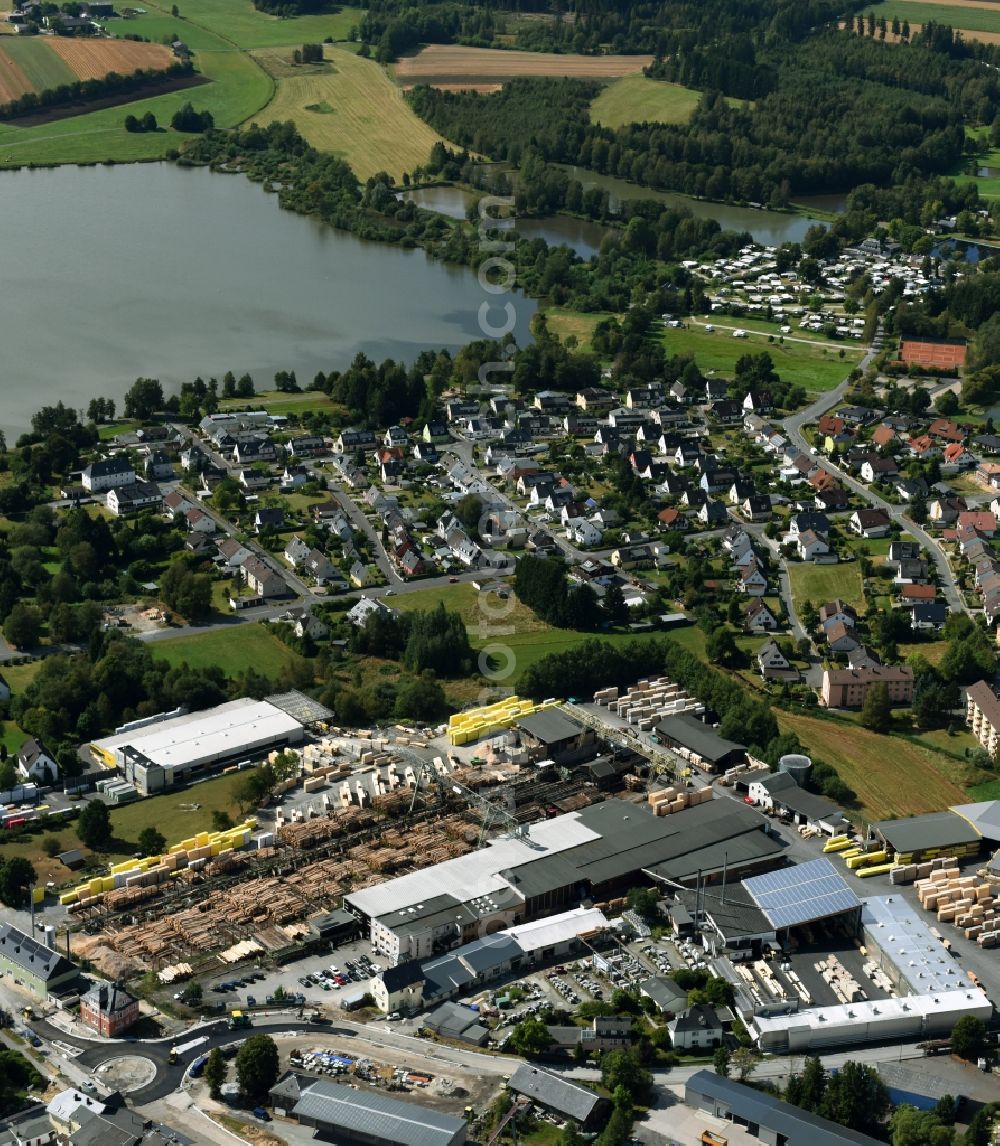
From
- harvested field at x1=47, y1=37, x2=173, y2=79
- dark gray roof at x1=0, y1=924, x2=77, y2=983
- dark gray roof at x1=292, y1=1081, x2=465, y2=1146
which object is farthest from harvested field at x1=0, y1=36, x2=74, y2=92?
dark gray roof at x1=292, y1=1081, x2=465, y2=1146

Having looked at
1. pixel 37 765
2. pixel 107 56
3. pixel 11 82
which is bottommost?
pixel 37 765

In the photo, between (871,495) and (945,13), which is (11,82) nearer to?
(871,495)

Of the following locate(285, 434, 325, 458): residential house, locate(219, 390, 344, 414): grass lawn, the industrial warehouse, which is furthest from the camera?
locate(219, 390, 344, 414): grass lawn

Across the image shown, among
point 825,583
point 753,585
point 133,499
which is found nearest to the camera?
point 753,585

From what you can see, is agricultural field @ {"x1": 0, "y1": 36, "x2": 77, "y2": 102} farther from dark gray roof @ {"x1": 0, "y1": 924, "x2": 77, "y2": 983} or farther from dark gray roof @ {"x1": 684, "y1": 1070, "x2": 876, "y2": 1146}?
dark gray roof @ {"x1": 684, "y1": 1070, "x2": 876, "y2": 1146}

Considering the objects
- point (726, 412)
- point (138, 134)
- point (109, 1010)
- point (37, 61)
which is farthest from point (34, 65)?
point (109, 1010)

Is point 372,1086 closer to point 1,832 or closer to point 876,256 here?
point 1,832

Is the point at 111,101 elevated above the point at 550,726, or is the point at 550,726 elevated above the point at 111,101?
the point at 111,101

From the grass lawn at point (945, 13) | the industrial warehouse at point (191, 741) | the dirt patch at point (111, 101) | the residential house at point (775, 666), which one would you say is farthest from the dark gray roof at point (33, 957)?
the grass lawn at point (945, 13)

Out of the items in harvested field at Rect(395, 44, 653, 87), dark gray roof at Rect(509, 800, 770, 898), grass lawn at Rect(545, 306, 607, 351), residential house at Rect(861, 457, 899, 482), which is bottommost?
dark gray roof at Rect(509, 800, 770, 898)
